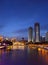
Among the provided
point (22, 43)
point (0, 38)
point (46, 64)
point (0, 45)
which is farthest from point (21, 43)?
point (46, 64)

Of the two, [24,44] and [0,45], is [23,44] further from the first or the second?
[0,45]

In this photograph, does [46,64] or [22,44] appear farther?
[22,44]

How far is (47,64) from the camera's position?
2270 cm

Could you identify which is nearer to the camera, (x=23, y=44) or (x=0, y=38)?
(x=0, y=38)

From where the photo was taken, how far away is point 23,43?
119500mm

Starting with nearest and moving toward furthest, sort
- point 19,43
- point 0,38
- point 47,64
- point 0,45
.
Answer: point 47,64 → point 0,45 → point 0,38 → point 19,43

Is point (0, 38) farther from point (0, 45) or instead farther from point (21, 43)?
point (21, 43)

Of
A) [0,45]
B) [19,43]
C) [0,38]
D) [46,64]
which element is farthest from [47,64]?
[19,43]

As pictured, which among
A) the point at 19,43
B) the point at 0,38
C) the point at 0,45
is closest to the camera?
the point at 0,45

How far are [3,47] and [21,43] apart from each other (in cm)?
6110

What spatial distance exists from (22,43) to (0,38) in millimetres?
53800

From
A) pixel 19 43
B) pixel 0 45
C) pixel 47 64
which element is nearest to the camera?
pixel 47 64

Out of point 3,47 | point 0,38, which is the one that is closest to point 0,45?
point 3,47

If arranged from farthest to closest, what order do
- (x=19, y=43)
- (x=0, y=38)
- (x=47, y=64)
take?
(x=19, y=43)
(x=0, y=38)
(x=47, y=64)
